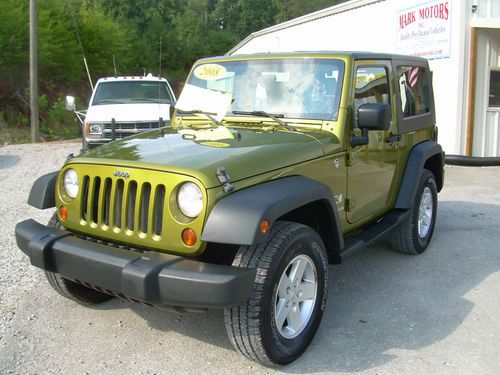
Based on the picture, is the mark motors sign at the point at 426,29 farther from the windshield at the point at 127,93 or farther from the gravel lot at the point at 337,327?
the gravel lot at the point at 337,327

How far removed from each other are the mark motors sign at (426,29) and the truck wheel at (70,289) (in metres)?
9.40

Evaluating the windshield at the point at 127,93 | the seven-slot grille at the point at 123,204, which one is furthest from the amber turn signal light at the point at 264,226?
the windshield at the point at 127,93

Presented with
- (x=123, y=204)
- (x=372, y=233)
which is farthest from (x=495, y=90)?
(x=123, y=204)

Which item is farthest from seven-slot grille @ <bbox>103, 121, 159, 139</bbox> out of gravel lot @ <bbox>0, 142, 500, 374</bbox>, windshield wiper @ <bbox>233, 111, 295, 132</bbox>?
windshield wiper @ <bbox>233, 111, 295, 132</bbox>

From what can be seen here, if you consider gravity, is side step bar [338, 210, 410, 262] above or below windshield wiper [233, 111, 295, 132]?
below

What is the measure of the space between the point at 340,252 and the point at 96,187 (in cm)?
172

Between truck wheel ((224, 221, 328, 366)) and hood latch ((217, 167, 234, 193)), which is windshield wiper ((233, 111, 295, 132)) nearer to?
truck wheel ((224, 221, 328, 366))

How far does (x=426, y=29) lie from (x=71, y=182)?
9.98 m

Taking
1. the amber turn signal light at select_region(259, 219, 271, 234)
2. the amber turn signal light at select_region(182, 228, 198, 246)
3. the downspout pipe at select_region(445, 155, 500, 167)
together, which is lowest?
the downspout pipe at select_region(445, 155, 500, 167)

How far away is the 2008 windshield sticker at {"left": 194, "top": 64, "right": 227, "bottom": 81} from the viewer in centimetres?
455

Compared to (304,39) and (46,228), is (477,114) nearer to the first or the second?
(304,39)

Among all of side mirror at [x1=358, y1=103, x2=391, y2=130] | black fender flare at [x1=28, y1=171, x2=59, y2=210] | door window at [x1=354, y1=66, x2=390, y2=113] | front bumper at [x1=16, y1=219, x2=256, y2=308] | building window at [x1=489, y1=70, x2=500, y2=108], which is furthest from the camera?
building window at [x1=489, y1=70, x2=500, y2=108]

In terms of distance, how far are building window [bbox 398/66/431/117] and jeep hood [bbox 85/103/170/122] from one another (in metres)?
5.26

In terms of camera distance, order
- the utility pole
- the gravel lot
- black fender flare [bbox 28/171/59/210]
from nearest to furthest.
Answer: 1. the gravel lot
2. black fender flare [bbox 28/171/59/210]
3. the utility pole
